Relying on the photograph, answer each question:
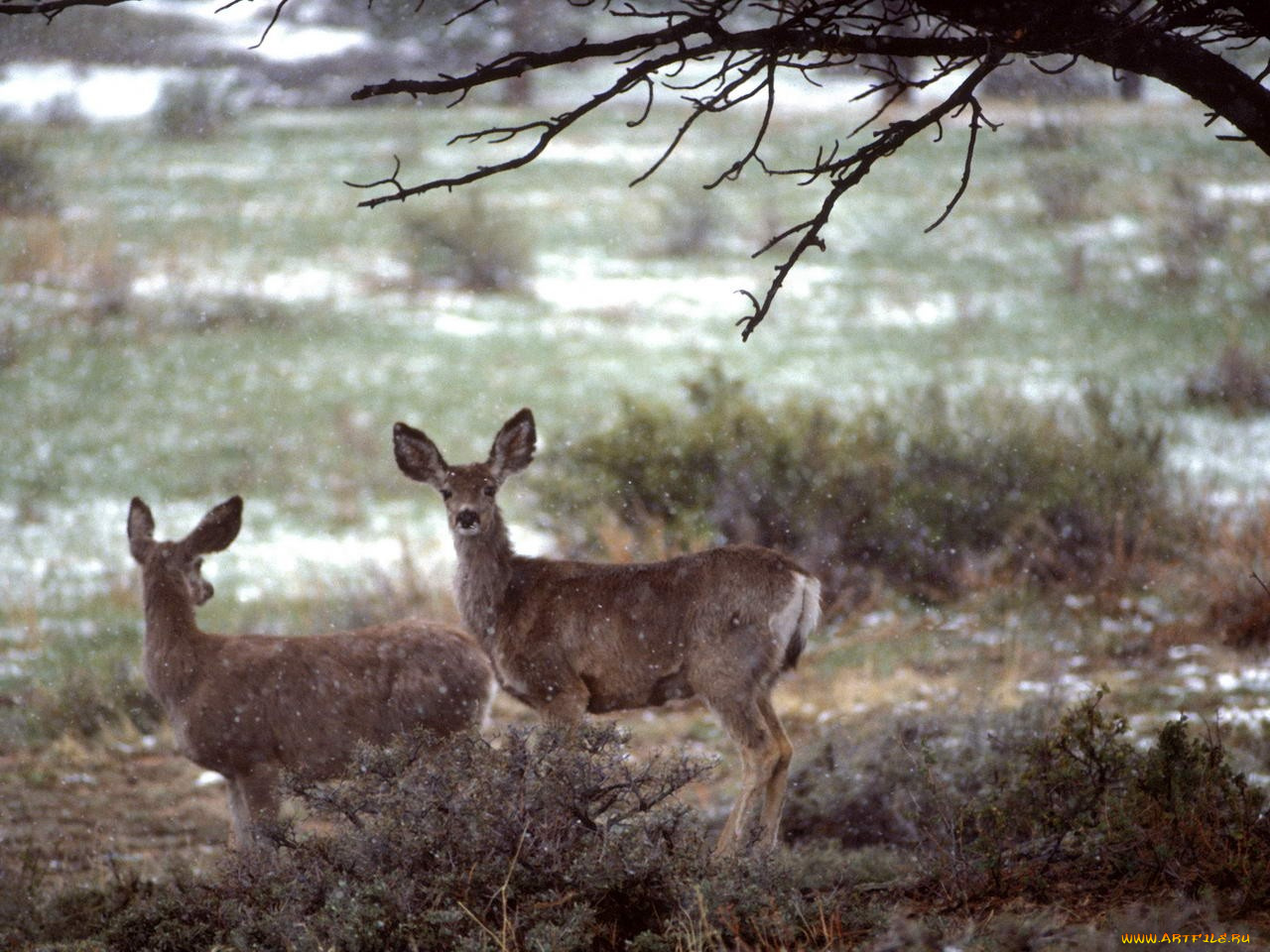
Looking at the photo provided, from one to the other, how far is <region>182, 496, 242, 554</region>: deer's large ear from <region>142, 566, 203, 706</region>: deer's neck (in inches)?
7.4

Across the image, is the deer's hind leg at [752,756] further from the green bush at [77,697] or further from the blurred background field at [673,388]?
the green bush at [77,697]

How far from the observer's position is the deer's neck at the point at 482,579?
297 inches

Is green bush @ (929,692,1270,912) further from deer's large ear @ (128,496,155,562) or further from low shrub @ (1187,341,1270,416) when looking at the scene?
low shrub @ (1187,341,1270,416)

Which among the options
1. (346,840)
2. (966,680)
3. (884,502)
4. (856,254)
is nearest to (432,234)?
(856,254)

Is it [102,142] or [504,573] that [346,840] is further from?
[102,142]

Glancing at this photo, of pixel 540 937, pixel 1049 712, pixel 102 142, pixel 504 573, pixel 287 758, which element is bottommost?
pixel 102 142

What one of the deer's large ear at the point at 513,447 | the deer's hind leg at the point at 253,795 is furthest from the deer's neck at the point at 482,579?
the deer's hind leg at the point at 253,795

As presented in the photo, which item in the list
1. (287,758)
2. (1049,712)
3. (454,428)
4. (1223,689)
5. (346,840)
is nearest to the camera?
(346,840)

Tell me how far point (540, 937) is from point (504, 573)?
3035 millimetres

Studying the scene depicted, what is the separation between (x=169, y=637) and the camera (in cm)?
726

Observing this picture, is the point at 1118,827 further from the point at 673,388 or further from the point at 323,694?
the point at 673,388

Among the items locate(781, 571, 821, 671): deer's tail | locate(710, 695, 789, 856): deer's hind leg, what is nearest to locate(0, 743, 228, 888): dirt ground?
locate(710, 695, 789, 856): deer's hind leg

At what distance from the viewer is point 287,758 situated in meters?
7.12

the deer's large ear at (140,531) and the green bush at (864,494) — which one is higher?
the deer's large ear at (140,531)
